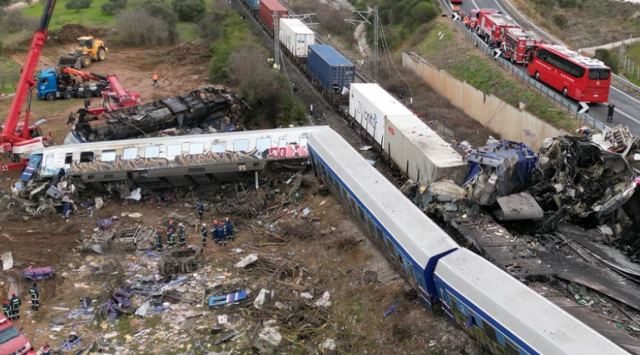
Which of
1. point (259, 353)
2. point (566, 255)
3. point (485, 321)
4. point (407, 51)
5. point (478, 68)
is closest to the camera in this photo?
point (485, 321)

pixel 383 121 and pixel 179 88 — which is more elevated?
pixel 383 121

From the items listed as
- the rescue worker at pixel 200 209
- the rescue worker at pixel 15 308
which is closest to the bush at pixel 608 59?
the rescue worker at pixel 200 209

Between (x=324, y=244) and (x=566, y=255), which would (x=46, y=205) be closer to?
(x=324, y=244)

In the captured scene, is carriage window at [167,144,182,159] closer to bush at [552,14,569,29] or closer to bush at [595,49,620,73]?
bush at [595,49,620,73]

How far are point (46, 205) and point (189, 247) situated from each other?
23.0 feet

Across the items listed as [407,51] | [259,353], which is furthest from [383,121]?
[407,51]

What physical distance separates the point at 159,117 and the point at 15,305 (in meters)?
14.0

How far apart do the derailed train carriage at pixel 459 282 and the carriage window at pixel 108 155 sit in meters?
10.4

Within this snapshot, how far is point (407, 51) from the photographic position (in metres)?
45.8

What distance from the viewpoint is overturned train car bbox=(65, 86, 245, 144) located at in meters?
28.2

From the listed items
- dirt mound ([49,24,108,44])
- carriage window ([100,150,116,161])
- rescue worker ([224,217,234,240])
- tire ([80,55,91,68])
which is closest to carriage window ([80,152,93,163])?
carriage window ([100,150,116,161])

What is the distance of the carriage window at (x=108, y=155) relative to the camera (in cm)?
2459

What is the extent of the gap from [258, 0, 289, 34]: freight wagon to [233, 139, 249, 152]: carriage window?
2184cm

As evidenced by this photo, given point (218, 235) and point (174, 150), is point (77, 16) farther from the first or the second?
point (218, 235)
